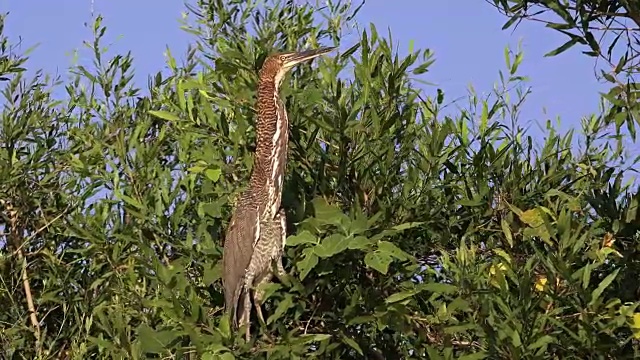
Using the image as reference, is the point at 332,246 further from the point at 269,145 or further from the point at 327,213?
the point at 269,145

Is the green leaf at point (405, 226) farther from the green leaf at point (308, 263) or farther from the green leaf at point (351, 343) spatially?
the green leaf at point (351, 343)

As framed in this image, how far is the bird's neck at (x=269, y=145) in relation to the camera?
3.71 meters

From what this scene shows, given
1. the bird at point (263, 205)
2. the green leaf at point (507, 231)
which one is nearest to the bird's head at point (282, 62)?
the bird at point (263, 205)

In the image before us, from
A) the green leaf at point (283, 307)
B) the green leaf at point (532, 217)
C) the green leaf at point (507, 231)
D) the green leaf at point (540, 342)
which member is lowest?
the green leaf at point (540, 342)

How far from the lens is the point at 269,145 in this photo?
3762 millimetres

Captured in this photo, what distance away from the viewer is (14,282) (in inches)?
188

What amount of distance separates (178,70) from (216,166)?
1299 millimetres

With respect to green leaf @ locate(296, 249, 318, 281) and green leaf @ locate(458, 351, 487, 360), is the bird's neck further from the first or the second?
green leaf @ locate(458, 351, 487, 360)

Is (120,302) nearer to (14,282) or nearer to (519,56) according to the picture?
(14,282)

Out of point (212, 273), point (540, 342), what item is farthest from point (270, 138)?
point (540, 342)

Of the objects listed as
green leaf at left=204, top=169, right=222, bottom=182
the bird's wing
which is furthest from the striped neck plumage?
green leaf at left=204, top=169, right=222, bottom=182

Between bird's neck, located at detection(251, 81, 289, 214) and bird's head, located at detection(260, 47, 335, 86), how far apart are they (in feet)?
0.11

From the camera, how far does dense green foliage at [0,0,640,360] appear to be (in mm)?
2867

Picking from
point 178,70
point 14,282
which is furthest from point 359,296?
point 14,282
